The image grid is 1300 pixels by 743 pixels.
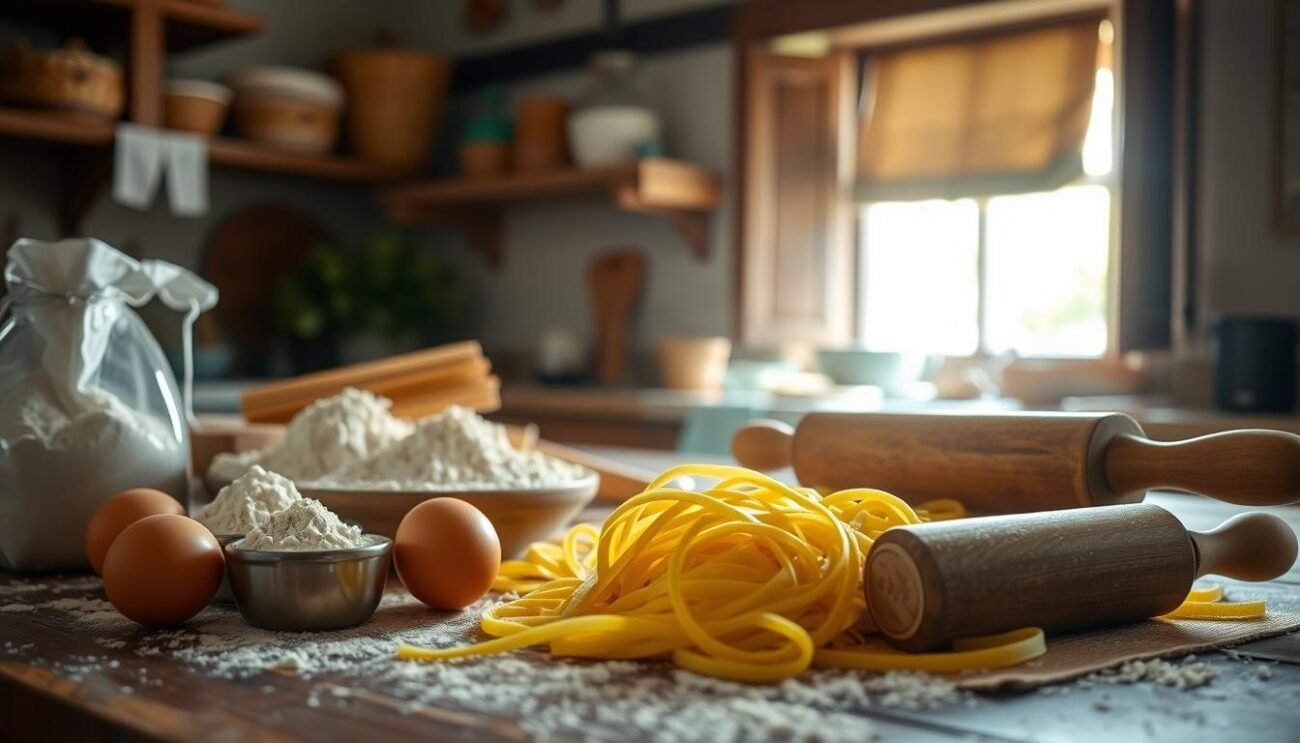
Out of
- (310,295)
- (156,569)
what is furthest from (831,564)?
(310,295)

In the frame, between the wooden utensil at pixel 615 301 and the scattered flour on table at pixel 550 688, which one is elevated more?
the wooden utensil at pixel 615 301

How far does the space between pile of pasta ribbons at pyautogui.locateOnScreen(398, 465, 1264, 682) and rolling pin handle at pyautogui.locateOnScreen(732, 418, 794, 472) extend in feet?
1.07

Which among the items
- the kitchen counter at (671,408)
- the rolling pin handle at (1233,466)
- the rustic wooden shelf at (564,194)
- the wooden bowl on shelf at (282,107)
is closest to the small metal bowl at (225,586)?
the rolling pin handle at (1233,466)

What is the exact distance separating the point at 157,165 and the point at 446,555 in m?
3.47

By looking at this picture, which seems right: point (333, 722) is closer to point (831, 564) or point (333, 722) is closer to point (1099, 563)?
point (831, 564)

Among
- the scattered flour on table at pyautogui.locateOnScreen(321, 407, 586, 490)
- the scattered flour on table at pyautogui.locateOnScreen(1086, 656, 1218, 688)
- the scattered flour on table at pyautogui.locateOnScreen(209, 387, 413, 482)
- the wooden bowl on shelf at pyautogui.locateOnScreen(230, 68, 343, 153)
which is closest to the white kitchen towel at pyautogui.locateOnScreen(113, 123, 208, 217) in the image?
the wooden bowl on shelf at pyautogui.locateOnScreen(230, 68, 343, 153)

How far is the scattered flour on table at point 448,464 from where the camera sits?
104 centimetres

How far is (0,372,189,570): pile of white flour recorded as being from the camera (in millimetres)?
958

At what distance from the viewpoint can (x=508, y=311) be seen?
5.01 meters

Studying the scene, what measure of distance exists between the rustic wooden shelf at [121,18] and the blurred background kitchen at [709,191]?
13mm

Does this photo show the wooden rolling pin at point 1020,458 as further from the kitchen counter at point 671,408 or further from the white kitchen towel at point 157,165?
the white kitchen towel at point 157,165

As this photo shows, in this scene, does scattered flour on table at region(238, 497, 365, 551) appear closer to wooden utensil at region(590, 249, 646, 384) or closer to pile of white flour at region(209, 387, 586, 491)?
pile of white flour at region(209, 387, 586, 491)

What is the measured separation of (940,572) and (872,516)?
0.17 m

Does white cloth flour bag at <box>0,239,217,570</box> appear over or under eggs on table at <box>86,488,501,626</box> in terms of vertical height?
over
